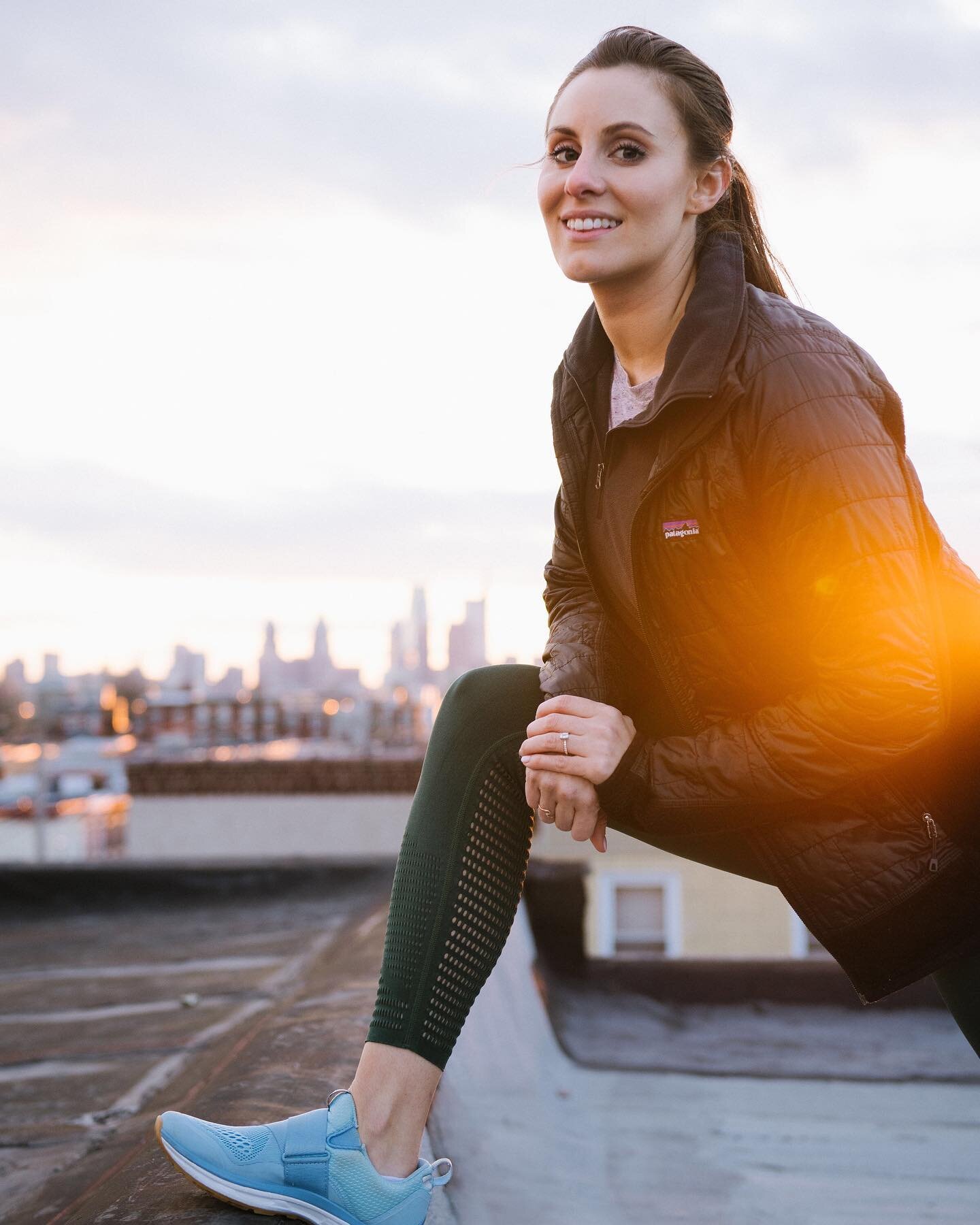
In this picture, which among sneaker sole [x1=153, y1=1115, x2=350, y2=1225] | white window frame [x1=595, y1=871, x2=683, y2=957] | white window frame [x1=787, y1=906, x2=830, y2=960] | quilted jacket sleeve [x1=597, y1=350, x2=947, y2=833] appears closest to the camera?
quilted jacket sleeve [x1=597, y1=350, x2=947, y2=833]

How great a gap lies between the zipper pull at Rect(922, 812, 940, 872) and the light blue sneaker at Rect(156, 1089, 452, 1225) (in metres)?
0.76

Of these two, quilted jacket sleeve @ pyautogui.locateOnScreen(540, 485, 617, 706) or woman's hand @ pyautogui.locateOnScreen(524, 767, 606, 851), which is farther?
quilted jacket sleeve @ pyautogui.locateOnScreen(540, 485, 617, 706)

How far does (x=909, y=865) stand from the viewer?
137 cm

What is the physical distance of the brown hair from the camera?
158 centimetres

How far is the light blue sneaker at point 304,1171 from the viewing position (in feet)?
4.61

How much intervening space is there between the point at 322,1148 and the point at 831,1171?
1349 millimetres

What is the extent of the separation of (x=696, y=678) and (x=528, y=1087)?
1529mm

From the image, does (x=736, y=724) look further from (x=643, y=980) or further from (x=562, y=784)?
(x=643, y=980)

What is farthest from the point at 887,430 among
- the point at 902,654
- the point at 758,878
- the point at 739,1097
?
the point at 739,1097

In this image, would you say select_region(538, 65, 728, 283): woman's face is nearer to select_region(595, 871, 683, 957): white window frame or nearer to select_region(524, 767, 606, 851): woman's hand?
select_region(524, 767, 606, 851): woman's hand

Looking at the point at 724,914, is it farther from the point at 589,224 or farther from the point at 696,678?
the point at 589,224

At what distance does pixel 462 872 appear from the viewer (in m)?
1.53

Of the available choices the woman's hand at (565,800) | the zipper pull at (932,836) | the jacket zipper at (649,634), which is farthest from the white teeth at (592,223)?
the zipper pull at (932,836)

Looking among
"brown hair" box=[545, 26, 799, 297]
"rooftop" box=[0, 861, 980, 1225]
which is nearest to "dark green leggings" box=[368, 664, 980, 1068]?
"rooftop" box=[0, 861, 980, 1225]
